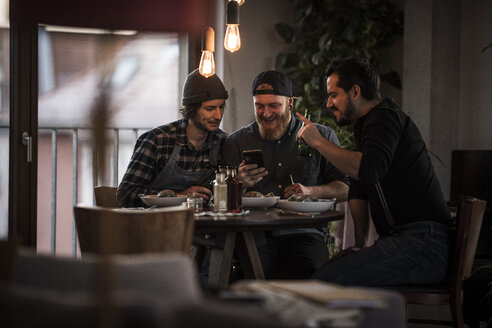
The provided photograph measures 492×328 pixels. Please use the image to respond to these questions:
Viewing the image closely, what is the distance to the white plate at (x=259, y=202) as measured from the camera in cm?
274

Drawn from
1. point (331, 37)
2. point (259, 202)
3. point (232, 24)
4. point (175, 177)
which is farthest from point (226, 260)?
point (331, 37)

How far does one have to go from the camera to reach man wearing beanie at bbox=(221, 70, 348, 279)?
2961mm

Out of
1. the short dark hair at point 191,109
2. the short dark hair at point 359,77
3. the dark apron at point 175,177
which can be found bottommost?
the dark apron at point 175,177

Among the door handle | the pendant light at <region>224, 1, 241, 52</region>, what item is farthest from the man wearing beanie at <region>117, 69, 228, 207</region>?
the door handle

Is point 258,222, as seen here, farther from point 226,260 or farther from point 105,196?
point 105,196

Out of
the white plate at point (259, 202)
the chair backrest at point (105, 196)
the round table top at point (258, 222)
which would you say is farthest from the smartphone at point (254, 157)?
the chair backrest at point (105, 196)

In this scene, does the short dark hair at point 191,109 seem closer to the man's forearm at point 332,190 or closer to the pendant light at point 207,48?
the pendant light at point 207,48

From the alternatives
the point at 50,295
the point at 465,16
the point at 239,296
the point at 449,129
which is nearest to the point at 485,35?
the point at 465,16

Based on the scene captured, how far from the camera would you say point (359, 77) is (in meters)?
2.67

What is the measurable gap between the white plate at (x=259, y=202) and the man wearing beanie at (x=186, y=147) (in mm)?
509

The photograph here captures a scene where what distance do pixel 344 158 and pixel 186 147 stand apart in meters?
1.10

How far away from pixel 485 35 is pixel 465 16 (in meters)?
0.22

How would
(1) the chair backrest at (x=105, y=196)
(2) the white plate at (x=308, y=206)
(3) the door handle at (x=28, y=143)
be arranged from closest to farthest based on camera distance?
(2) the white plate at (x=308, y=206)
(1) the chair backrest at (x=105, y=196)
(3) the door handle at (x=28, y=143)

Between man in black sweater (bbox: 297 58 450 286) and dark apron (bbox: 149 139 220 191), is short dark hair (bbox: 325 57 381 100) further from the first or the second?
dark apron (bbox: 149 139 220 191)
